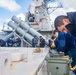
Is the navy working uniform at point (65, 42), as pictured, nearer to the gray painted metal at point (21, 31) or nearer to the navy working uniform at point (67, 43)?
the navy working uniform at point (67, 43)

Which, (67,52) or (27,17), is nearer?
(67,52)

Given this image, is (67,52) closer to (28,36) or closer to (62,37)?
(62,37)

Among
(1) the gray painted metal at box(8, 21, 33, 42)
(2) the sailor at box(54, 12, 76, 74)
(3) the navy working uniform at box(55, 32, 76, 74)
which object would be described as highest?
(1) the gray painted metal at box(8, 21, 33, 42)

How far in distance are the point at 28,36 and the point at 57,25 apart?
40.9 ft

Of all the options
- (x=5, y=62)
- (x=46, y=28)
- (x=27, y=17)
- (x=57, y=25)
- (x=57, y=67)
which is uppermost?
(x=27, y=17)

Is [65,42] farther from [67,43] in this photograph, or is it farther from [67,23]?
[67,23]

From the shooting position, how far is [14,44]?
40.4ft

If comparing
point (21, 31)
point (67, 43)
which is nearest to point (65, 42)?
point (67, 43)

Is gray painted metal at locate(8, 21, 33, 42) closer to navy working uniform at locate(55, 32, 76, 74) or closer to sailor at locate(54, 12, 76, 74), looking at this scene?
navy working uniform at locate(55, 32, 76, 74)

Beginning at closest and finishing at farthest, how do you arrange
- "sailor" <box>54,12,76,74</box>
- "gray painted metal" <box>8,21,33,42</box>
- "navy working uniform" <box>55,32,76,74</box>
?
"sailor" <box>54,12,76,74</box> < "navy working uniform" <box>55,32,76,74</box> < "gray painted metal" <box>8,21,33,42</box>

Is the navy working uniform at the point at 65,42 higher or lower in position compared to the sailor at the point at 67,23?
lower

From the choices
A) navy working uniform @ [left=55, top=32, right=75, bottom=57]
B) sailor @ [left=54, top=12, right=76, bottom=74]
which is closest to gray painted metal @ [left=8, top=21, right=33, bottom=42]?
navy working uniform @ [left=55, top=32, right=75, bottom=57]

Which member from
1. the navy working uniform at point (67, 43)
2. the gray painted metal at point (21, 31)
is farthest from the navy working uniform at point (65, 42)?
the gray painted metal at point (21, 31)

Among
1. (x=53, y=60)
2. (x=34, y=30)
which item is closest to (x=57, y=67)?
(x=53, y=60)
